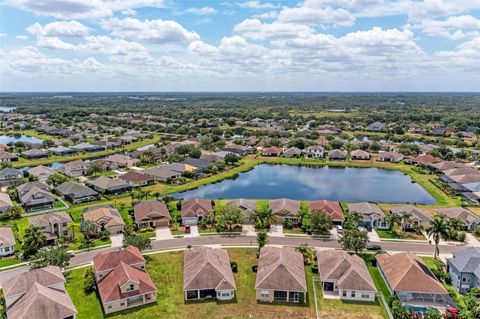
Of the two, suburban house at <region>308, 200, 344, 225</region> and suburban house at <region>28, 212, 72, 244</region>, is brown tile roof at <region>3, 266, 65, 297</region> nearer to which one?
suburban house at <region>28, 212, 72, 244</region>

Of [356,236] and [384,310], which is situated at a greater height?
[356,236]

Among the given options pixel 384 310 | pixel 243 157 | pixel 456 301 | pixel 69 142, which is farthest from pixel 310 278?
pixel 69 142

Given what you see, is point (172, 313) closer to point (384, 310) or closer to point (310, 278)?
point (310, 278)

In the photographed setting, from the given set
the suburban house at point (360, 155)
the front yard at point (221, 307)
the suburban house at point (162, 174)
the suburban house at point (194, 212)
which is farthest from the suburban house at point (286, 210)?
the suburban house at point (360, 155)

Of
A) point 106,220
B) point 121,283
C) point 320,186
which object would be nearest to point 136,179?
point 106,220

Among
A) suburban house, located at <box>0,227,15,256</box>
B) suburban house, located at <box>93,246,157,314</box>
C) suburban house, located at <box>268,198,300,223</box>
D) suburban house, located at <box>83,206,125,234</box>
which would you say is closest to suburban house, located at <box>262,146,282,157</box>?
suburban house, located at <box>268,198,300,223</box>

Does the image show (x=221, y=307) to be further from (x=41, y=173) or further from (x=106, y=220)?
(x=41, y=173)

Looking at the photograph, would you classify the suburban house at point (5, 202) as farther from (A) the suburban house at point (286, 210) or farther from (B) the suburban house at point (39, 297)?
(A) the suburban house at point (286, 210)
